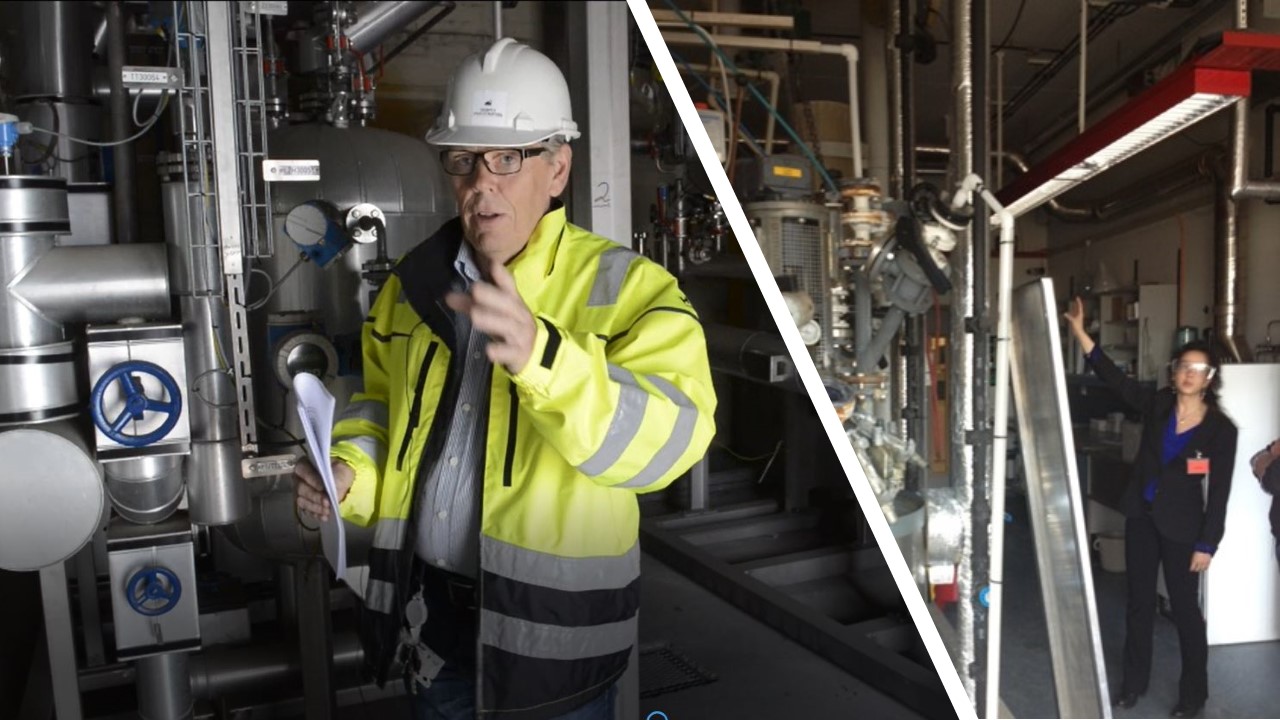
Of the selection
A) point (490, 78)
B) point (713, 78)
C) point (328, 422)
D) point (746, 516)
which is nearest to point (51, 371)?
point (328, 422)

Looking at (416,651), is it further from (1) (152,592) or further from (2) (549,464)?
(1) (152,592)

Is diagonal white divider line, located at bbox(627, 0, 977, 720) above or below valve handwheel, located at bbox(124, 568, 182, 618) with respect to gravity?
above

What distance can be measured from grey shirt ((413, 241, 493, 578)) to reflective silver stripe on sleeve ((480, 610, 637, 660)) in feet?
0.19

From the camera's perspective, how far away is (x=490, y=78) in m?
0.86

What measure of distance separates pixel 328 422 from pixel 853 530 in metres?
2.10

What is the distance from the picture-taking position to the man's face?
0.82 metres

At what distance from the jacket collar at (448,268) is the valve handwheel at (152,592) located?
773 millimetres

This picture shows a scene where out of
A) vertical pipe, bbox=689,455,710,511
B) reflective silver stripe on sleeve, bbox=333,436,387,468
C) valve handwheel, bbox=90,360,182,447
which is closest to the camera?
reflective silver stripe on sleeve, bbox=333,436,387,468

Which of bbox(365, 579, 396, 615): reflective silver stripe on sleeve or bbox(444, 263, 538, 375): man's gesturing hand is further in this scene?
bbox(365, 579, 396, 615): reflective silver stripe on sleeve

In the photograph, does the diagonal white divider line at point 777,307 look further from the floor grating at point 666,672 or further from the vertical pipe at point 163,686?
the vertical pipe at point 163,686

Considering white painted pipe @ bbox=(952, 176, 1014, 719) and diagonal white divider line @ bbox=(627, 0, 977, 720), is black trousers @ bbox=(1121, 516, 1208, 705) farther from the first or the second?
diagonal white divider line @ bbox=(627, 0, 977, 720)

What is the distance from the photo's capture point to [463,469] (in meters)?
0.88

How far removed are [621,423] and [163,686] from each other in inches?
44.2

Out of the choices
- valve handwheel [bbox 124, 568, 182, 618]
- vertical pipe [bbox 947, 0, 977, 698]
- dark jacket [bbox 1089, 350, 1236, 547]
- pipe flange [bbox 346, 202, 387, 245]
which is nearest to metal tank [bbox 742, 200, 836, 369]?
vertical pipe [bbox 947, 0, 977, 698]
